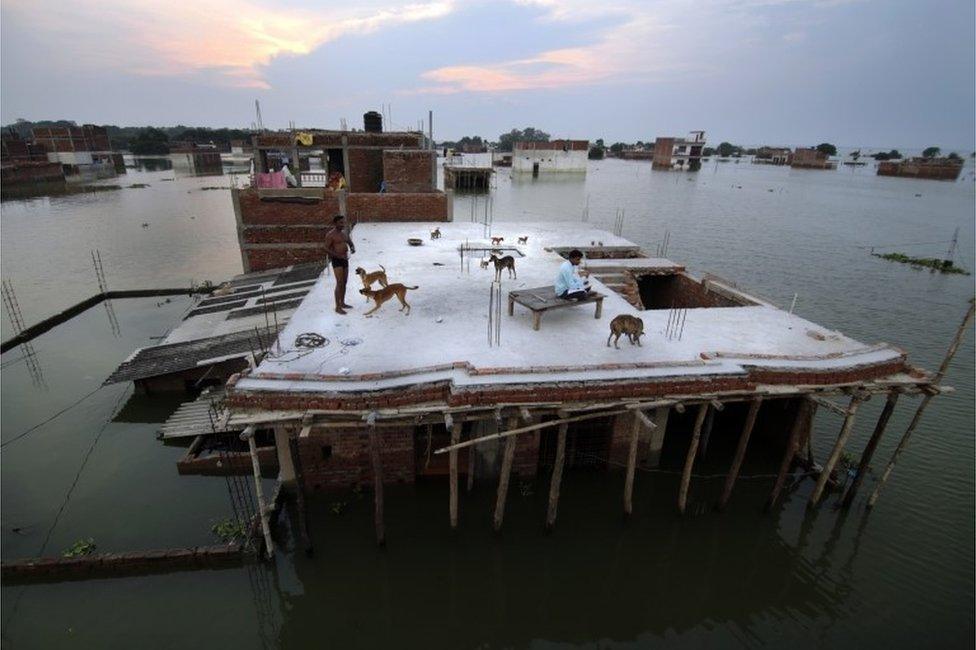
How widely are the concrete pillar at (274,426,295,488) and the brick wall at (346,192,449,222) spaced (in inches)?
524

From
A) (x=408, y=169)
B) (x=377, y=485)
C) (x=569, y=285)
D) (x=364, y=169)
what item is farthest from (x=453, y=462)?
(x=364, y=169)

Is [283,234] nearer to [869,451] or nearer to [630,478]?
[630,478]

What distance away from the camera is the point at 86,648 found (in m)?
7.04

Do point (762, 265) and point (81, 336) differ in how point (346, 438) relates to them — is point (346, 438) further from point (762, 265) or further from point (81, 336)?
point (762, 265)

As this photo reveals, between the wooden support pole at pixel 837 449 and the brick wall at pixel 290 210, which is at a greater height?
the brick wall at pixel 290 210

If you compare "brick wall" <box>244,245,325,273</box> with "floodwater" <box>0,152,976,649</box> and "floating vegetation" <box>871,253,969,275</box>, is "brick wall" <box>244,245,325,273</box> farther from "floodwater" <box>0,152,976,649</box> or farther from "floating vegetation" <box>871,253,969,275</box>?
"floating vegetation" <box>871,253,969,275</box>

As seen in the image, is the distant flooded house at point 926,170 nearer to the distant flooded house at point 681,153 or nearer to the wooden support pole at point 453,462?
the distant flooded house at point 681,153

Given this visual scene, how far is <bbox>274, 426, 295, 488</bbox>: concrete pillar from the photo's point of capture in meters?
8.81

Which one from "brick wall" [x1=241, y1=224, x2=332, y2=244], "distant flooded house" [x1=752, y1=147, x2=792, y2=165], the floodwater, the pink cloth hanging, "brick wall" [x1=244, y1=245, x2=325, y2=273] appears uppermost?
"distant flooded house" [x1=752, y1=147, x2=792, y2=165]

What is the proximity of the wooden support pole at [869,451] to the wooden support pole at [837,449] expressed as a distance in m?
0.44

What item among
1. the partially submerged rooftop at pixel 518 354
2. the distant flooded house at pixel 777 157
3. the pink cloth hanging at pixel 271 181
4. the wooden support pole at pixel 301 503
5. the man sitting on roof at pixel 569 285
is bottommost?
the wooden support pole at pixel 301 503

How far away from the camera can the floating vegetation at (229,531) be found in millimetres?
8844

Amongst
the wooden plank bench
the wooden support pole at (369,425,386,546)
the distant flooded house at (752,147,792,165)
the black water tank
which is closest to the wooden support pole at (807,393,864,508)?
the wooden plank bench

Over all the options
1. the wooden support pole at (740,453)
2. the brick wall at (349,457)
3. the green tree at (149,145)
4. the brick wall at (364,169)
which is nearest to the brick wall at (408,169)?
the brick wall at (364,169)
